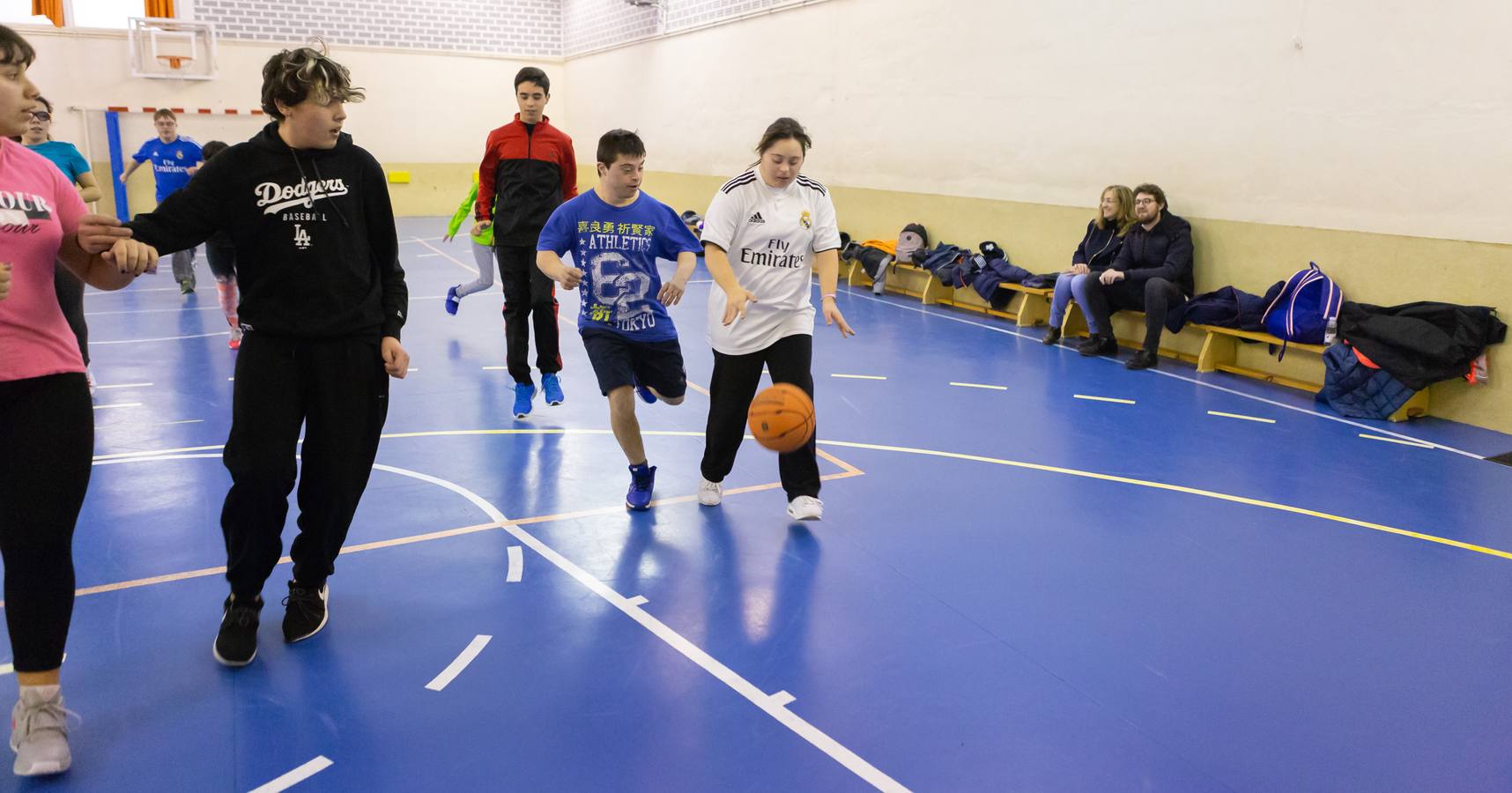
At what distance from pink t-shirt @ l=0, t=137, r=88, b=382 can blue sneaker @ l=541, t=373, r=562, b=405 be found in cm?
405

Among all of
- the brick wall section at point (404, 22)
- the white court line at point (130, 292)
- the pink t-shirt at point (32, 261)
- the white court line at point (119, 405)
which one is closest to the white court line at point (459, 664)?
the pink t-shirt at point (32, 261)

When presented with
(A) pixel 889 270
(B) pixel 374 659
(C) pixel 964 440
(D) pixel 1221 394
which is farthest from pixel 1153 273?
(B) pixel 374 659

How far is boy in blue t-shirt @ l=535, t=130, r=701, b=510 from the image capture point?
4.78 m

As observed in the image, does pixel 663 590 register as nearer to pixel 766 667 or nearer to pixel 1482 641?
pixel 766 667

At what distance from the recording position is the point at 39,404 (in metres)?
2.60

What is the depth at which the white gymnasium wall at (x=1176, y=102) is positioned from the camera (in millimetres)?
7176

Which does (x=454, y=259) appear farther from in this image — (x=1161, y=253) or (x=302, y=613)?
(x=302, y=613)

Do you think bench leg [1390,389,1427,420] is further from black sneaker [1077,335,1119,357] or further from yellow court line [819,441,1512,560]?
yellow court line [819,441,1512,560]

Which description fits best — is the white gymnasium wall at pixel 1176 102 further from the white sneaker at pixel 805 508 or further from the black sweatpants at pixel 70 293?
the black sweatpants at pixel 70 293

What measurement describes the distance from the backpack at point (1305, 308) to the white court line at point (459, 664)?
6.86m

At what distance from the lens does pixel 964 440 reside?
627 cm

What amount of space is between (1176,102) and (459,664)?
8.37 meters

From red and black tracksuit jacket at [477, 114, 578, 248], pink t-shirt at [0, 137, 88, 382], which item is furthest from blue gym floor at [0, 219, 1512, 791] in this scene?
red and black tracksuit jacket at [477, 114, 578, 248]

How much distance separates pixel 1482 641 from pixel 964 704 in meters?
2.14
